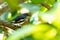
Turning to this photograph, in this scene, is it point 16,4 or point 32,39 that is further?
point 16,4

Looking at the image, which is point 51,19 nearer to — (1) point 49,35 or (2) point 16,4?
(1) point 49,35

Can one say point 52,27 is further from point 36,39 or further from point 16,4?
point 16,4

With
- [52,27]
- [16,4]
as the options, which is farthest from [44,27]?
[16,4]

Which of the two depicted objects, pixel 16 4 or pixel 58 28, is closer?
pixel 58 28

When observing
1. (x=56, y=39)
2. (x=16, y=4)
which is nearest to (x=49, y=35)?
(x=56, y=39)

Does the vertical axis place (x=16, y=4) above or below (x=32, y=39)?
above

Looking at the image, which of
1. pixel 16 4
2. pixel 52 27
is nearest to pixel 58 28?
pixel 52 27

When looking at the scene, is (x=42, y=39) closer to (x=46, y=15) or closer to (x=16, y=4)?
(x=46, y=15)
